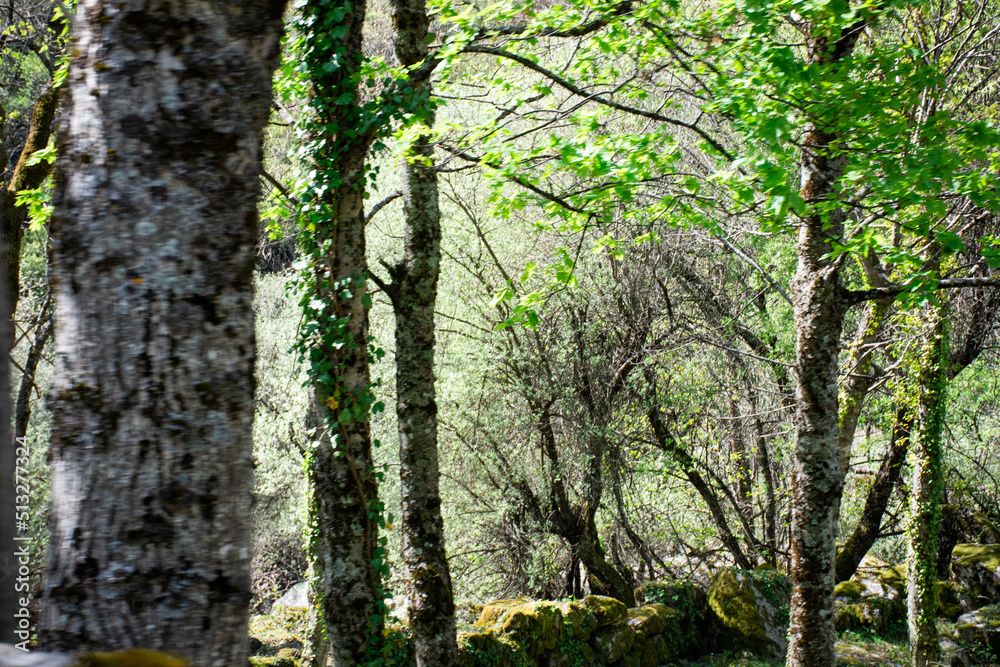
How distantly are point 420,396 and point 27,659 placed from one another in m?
3.97

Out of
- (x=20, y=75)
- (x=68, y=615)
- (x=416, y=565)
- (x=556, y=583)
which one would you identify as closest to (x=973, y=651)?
(x=556, y=583)

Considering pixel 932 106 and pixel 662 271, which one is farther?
pixel 662 271

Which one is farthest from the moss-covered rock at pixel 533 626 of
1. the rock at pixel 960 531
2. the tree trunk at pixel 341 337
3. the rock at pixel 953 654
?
the rock at pixel 960 531

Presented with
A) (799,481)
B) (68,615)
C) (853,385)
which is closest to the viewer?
(68,615)

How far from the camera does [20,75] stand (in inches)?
391

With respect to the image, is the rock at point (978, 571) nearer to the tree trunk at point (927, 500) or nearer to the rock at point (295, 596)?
the tree trunk at point (927, 500)

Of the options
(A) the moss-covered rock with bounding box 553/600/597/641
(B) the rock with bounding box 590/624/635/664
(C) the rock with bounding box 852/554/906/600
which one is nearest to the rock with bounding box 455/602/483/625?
(A) the moss-covered rock with bounding box 553/600/597/641

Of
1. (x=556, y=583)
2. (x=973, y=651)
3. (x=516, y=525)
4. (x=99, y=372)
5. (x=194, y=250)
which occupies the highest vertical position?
(x=194, y=250)

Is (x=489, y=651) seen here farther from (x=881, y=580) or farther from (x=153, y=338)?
(x=881, y=580)

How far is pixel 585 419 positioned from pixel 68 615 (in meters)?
8.98

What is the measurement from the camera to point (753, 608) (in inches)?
368

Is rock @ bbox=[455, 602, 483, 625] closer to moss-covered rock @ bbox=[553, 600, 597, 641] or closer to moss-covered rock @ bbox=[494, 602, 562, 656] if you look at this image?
moss-covered rock @ bbox=[494, 602, 562, 656]

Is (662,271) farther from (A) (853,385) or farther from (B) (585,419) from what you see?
(A) (853,385)

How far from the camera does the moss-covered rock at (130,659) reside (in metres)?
1.22
